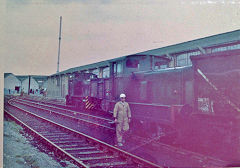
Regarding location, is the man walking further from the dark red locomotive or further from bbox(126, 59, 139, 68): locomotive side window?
bbox(126, 59, 139, 68): locomotive side window

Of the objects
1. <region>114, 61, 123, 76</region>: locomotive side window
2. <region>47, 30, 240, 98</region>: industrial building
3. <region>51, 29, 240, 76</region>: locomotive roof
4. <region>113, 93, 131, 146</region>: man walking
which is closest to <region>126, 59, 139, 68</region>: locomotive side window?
<region>47, 30, 240, 98</region>: industrial building

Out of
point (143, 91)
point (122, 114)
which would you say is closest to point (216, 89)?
point (122, 114)

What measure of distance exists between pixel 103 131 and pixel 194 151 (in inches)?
172

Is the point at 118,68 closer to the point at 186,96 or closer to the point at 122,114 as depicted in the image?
the point at 122,114

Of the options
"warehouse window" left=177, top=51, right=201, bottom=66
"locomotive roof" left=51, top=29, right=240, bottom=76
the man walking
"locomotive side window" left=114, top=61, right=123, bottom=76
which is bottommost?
the man walking

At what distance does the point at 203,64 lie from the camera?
6.16m

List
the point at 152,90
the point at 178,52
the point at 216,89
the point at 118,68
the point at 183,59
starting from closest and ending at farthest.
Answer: the point at 216,89, the point at 152,90, the point at 118,68, the point at 178,52, the point at 183,59

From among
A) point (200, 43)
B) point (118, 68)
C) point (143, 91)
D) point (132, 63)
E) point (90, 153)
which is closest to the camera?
point (90, 153)

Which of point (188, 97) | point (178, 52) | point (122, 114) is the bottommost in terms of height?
point (122, 114)

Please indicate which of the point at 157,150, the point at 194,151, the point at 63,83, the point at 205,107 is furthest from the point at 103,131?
the point at 63,83

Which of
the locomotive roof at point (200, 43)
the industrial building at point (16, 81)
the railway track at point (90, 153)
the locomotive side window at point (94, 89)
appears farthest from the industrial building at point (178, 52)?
the locomotive side window at point (94, 89)

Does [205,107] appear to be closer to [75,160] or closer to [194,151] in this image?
[194,151]

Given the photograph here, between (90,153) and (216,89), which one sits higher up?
(216,89)

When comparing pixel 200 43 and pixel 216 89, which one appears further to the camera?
pixel 200 43
